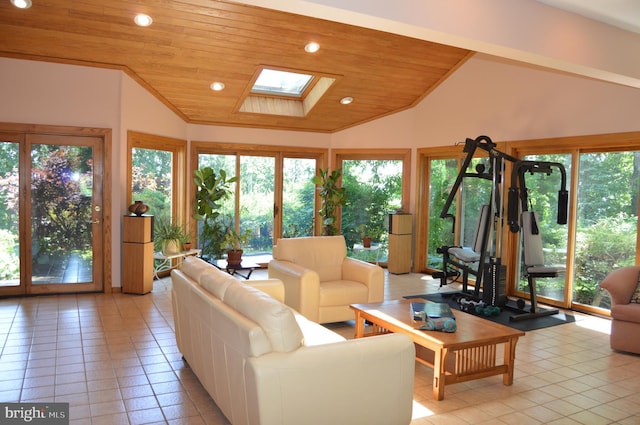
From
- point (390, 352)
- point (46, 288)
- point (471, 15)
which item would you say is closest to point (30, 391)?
point (390, 352)

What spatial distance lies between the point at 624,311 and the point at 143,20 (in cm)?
534

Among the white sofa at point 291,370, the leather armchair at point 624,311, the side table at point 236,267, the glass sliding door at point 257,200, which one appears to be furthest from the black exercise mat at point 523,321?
the glass sliding door at point 257,200

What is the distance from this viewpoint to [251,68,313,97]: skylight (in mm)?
7518

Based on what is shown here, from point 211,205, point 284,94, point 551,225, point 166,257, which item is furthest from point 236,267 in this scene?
point 551,225

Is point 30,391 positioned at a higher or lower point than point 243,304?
lower

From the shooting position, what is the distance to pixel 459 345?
350cm

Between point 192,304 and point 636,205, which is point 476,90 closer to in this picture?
point 636,205

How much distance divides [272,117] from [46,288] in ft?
13.1

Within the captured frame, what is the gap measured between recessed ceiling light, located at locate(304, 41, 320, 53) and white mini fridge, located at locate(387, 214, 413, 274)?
3.28 m

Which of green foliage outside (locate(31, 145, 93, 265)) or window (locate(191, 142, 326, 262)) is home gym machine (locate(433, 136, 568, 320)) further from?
green foliage outside (locate(31, 145, 93, 265))

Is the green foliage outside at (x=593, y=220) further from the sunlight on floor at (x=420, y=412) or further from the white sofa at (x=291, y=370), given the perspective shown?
the white sofa at (x=291, y=370)

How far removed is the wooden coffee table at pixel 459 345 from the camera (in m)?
3.51

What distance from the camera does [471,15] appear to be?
127 inches

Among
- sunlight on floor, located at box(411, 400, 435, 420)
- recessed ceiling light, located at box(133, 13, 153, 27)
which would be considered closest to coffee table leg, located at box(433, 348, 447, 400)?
sunlight on floor, located at box(411, 400, 435, 420)
